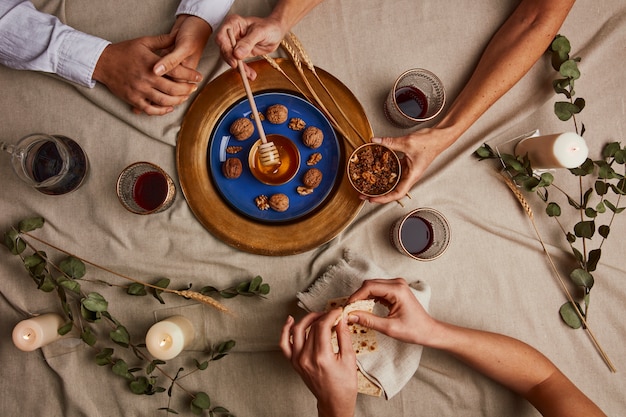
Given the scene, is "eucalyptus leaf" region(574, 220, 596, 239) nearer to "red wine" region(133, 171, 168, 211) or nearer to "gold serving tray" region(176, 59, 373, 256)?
"gold serving tray" region(176, 59, 373, 256)

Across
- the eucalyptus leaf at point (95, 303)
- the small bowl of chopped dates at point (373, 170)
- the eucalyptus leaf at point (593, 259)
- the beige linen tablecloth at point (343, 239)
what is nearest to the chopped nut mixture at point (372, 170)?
the small bowl of chopped dates at point (373, 170)

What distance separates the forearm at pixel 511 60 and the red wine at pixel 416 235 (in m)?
0.25

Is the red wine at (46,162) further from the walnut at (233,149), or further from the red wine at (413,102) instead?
the red wine at (413,102)

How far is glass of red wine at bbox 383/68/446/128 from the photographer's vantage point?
109 cm

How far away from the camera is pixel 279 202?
1076mm

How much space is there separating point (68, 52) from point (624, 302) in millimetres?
1632

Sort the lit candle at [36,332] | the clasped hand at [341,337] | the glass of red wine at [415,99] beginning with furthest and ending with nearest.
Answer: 1. the glass of red wine at [415,99]
2. the lit candle at [36,332]
3. the clasped hand at [341,337]

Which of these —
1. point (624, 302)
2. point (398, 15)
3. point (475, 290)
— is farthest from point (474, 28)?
point (624, 302)

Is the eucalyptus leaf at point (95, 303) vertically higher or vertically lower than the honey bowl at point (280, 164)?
lower

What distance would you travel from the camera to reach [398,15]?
1.15 metres

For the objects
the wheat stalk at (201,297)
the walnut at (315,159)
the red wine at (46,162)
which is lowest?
the wheat stalk at (201,297)

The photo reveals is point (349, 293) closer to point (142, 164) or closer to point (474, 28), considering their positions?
point (142, 164)

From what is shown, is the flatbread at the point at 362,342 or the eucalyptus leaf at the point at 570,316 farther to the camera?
the eucalyptus leaf at the point at 570,316

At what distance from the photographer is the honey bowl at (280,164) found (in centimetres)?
109
